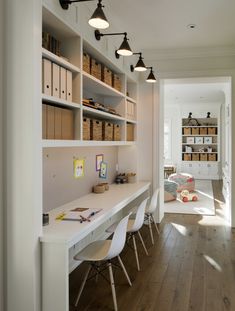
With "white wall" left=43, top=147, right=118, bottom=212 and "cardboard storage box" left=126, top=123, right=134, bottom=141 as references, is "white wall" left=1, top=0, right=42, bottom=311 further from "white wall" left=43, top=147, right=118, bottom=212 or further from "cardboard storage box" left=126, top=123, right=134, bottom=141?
"cardboard storage box" left=126, top=123, right=134, bottom=141

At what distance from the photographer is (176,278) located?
11.0 ft

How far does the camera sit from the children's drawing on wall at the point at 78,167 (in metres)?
3.72

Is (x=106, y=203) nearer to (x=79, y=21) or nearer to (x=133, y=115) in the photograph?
(x=79, y=21)

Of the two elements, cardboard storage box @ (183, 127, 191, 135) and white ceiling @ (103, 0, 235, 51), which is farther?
cardboard storage box @ (183, 127, 191, 135)

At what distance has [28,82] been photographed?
2.15 m

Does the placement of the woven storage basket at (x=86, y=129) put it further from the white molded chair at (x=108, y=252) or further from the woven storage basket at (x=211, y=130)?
the woven storage basket at (x=211, y=130)

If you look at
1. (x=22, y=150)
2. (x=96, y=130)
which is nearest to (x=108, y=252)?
(x=22, y=150)

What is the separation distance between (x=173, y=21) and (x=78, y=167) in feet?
7.09

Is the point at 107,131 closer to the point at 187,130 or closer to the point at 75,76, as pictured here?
the point at 75,76

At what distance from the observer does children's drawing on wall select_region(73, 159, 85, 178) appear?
372cm

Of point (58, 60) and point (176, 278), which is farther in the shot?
point (176, 278)

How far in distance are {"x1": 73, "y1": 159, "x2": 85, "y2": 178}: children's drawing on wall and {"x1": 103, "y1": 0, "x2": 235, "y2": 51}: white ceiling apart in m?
1.77

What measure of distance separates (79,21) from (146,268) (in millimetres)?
2652

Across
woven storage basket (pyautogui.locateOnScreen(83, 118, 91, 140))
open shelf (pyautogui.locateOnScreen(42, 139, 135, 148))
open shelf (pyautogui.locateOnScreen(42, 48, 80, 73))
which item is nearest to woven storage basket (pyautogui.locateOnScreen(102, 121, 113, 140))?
open shelf (pyautogui.locateOnScreen(42, 139, 135, 148))
